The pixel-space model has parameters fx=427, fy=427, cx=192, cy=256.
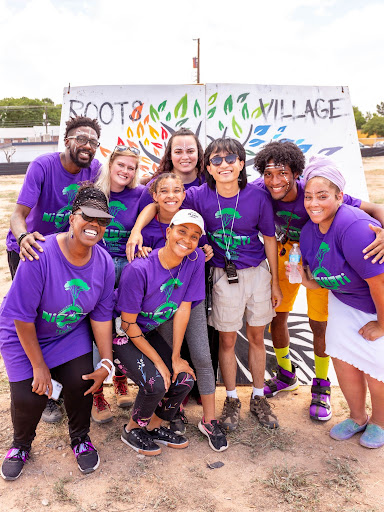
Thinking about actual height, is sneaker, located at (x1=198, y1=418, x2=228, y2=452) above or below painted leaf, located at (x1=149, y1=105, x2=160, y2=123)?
below

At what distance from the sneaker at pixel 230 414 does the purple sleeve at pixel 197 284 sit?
90cm

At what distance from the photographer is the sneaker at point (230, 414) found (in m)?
3.14

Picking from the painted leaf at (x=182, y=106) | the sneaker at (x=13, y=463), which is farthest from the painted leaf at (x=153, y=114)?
the sneaker at (x=13, y=463)

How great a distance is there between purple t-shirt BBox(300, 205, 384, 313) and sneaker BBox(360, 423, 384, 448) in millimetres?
866

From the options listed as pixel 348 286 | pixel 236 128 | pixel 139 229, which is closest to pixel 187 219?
pixel 139 229

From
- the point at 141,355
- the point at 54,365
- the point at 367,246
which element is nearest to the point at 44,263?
the point at 54,365

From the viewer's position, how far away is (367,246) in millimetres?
2586

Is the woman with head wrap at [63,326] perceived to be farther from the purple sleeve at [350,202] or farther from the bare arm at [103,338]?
the purple sleeve at [350,202]

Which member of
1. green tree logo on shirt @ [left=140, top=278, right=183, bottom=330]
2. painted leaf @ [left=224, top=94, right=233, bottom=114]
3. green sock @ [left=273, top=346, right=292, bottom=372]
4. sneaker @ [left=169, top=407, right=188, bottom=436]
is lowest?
sneaker @ [left=169, top=407, right=188, bottom=436]

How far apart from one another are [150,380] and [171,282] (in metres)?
0.63

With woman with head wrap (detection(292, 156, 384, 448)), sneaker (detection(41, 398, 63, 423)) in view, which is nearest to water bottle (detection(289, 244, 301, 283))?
woman with head wrap (detection(292, 156, 384, 448))

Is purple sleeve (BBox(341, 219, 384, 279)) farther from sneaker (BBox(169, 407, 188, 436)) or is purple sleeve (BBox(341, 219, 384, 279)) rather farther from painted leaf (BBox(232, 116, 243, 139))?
painted leaf (BBox(232, 116, 243, 139))

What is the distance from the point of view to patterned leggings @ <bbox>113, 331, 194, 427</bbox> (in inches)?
107

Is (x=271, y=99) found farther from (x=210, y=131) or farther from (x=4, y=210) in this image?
(x=4, y=210)
